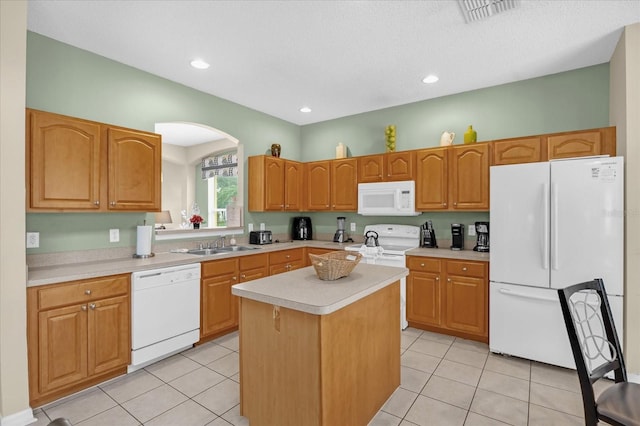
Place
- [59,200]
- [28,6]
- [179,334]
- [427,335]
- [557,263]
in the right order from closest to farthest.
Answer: [28,6]
[59,200]
[557,263]
[179,334]
[427,335]

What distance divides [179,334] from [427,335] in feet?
8.61

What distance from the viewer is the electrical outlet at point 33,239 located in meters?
2.53

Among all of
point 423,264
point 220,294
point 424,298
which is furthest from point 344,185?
point 220,294

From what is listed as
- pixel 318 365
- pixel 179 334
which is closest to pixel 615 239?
pixel 318 365

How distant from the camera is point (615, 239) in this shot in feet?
8.19

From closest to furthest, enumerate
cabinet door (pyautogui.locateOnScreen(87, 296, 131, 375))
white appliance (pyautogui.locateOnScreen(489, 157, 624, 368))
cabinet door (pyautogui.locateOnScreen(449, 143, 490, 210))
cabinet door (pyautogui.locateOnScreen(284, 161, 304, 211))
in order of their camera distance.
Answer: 1. cabinet door (pyautogui.locateOnScreen(87, 296, 131, 375))
2. white appliance (pyautogui.locateOnScreen(489, 157, 624, 368))
3. cabinet door (pyautogui.locateOnScreen(449, 143, 490, 210))
4. cabinet door (pyautogui.locateOnScreen(284, 161, 304, 211))

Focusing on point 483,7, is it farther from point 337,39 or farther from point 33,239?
point 33,239

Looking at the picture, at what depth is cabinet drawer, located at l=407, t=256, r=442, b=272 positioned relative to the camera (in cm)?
348

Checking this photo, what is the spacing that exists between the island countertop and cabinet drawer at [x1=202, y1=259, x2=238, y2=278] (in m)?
1.36

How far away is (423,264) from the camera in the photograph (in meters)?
3.57

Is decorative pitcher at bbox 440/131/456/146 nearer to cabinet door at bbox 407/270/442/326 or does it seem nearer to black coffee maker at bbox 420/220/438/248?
black coffee maker at bbox 420/220/438/248

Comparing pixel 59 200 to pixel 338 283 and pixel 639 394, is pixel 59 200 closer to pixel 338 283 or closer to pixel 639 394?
pixel 338 283

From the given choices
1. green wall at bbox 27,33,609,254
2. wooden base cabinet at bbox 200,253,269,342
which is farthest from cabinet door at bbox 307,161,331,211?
wooden base cabinet at bbox 200,253,269,342

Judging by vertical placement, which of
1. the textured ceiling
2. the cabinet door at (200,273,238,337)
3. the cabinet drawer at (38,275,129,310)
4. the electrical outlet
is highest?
the textured ceiling
